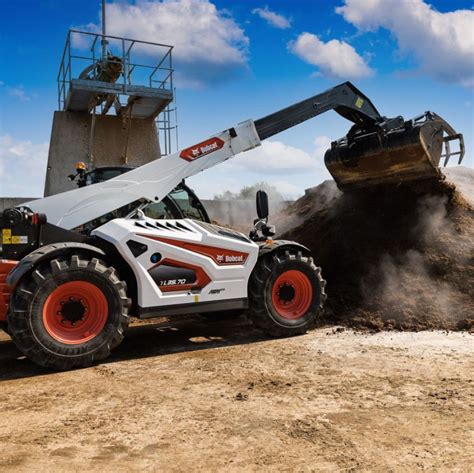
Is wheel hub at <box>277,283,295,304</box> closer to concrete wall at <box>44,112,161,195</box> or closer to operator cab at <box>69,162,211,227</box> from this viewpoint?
operator cab at <box>69,162,211,227</box>

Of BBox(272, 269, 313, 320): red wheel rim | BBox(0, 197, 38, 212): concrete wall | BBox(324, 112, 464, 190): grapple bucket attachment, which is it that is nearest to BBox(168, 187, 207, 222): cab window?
BBox(272, 269, 313, 320): red wheel rim

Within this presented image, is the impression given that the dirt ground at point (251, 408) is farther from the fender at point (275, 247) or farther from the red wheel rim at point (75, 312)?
the fender at point (275, 247)

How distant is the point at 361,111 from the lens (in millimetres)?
8016

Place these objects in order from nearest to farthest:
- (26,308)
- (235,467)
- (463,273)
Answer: (235,467), (26,308), (463,273)

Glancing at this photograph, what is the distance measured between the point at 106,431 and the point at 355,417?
175 centimetres

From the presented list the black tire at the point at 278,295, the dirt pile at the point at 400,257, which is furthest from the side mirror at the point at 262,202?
the dirt pile at the point at 400,257

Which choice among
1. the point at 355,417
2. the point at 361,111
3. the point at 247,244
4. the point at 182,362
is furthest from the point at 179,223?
the point at 361,111

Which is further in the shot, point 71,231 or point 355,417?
point 71,231

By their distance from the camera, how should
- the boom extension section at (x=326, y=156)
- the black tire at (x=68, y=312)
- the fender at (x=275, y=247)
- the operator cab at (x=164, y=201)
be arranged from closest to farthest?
the black tire at (x=68, y=312) < the boom extension section at (x=326, y=156) < the operator cab at (x=164, y=201) < the fender at (x=275, y=247)

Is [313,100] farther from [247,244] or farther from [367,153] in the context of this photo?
[247,244]

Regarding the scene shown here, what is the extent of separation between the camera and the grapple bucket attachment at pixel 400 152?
7.73 metres

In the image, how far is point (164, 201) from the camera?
6.42m

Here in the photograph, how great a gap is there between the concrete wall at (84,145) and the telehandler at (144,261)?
7.40 m

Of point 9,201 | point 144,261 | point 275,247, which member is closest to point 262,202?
point 275,247
